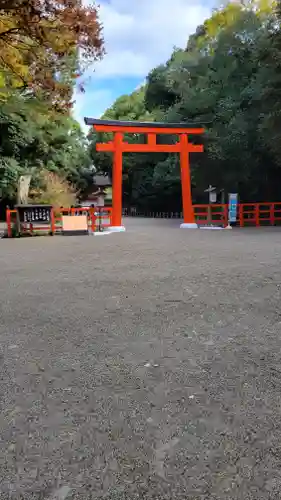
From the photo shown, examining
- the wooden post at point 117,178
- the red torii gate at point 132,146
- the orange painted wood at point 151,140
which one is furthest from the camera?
the orange painted wood at point 151,140

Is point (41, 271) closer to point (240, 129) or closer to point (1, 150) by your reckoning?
point (240, 129)

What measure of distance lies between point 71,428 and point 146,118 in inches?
1477

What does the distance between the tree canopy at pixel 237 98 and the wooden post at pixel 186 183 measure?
2.06 metres

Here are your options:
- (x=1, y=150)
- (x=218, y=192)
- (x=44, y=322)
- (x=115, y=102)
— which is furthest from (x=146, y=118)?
(x=44, y=322)

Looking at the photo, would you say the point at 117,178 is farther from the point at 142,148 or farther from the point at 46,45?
the point at 46,45

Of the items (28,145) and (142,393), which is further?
(28,145)

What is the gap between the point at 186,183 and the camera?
1981 cm

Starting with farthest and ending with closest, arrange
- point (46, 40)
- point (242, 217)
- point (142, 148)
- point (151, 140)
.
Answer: point (242, 217) < point (151, 140) < point (142, 148) < point (46, 40)

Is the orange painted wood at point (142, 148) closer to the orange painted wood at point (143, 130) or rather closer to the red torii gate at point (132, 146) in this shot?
the red torii gate at point (132, 146)

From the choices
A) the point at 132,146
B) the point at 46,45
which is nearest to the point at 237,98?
the point at 132,146

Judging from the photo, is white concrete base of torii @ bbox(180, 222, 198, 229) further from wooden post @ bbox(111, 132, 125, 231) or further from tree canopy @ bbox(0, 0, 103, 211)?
tree canopy @ bbox(0, 0, 103, 211)

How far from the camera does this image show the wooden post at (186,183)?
766 inches

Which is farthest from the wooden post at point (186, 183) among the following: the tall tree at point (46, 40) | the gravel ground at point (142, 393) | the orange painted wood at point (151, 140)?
the gravel ground at point (142, 393)

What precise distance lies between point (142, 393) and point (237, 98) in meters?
21.1
